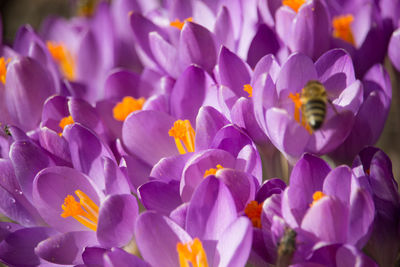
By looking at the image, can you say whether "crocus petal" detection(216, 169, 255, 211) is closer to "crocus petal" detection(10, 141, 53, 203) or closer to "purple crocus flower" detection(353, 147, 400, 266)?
"purple crocus flower" detection(353, 147, 400, 266)

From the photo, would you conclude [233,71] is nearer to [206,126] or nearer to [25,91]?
[206,126]

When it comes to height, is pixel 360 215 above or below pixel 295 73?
below

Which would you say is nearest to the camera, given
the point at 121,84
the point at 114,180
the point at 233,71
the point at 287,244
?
the point at 287,244

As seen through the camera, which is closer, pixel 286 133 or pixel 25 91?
pixel 286 133

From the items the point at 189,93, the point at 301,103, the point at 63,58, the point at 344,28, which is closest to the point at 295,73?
the point at 301,103

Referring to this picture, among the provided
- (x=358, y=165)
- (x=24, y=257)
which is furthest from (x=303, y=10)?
(x=24, y=257)

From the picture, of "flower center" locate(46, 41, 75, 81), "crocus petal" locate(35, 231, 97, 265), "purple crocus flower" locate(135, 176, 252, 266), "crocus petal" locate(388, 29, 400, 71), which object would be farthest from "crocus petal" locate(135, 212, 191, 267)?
"flower center" locate(46, 41, 75, 81)

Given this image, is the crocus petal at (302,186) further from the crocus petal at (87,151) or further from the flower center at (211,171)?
the crocus petal at (87,151)

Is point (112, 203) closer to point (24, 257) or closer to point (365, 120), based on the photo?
point (24, 257)
